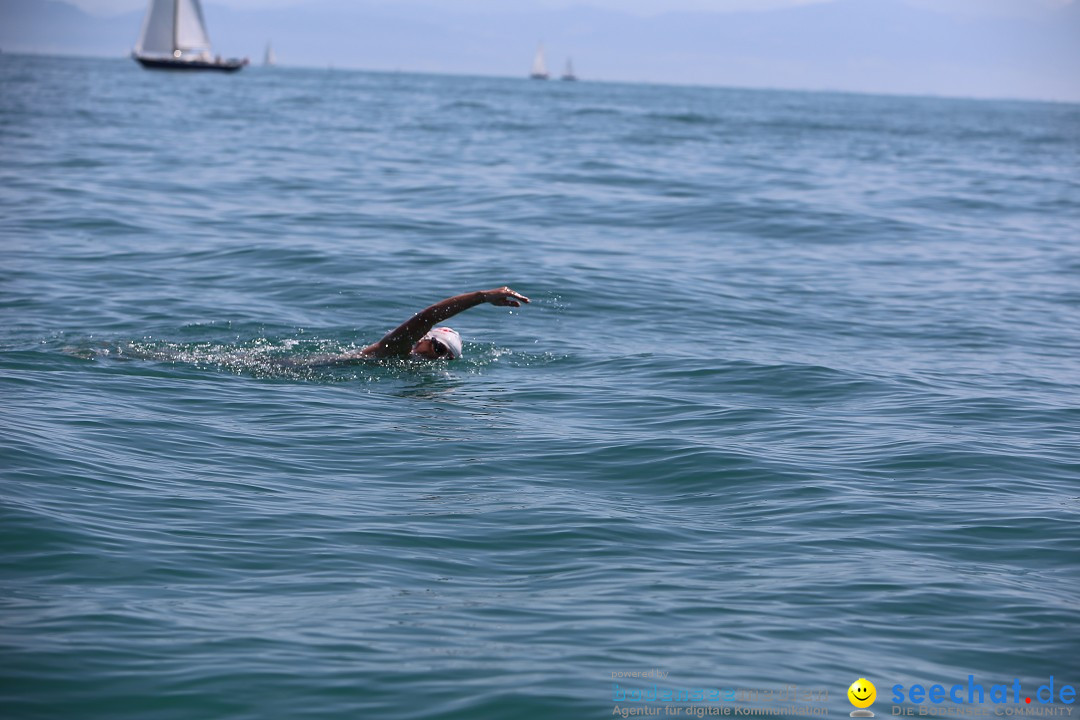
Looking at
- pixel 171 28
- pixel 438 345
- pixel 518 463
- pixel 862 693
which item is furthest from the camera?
pixel 171 28

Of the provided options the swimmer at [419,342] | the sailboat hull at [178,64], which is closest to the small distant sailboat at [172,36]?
the sailboat hull at [178,64]

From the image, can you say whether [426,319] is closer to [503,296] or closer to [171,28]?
[503,296]

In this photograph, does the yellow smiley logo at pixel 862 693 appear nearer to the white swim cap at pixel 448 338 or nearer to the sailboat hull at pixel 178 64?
the white swim cap at pixel 448 338

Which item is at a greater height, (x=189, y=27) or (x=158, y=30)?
(x=189, y=27)

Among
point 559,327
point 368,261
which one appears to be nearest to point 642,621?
point 559,327

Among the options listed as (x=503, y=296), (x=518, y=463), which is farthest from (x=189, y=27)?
(x=518, y=463)

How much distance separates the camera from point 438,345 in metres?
12.0

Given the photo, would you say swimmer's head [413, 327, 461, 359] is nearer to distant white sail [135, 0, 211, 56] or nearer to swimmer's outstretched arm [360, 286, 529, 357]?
swimmer's outstretched arm [360, 286, 529, 357]

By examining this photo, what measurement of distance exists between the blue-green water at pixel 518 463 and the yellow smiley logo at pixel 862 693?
0.07 m

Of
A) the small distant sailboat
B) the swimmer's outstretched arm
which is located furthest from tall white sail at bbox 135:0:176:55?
the swimmer's outstretched arm

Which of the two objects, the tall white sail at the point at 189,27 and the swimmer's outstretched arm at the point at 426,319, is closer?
the swimmer's outstretched arm at the point at 426,319

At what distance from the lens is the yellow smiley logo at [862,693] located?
18.6 ft

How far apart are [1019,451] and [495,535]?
16.7ft

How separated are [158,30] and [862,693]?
102 metres
